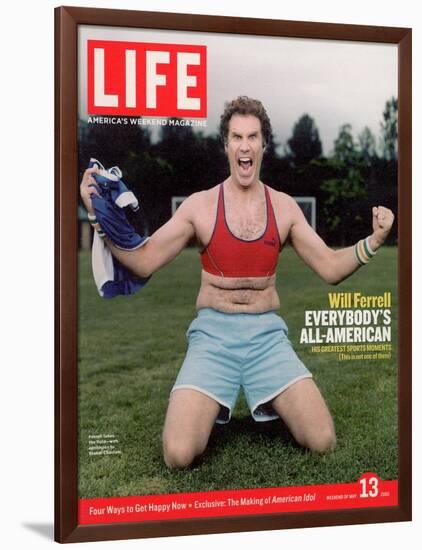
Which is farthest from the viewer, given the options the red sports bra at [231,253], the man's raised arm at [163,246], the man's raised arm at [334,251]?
the man's raised arm at [334,251]

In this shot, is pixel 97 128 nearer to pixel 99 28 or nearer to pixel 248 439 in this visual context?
pixel 99 28

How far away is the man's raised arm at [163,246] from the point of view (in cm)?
797

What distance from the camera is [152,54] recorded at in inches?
312

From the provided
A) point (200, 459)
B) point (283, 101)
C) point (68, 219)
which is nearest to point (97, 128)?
point (68, 219)

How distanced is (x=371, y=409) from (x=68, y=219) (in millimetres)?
2288

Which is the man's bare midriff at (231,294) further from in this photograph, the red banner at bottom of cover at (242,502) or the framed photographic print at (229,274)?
the red banner at bottom of cover at (242,502)

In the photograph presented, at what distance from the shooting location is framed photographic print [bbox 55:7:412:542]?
782 centimetres

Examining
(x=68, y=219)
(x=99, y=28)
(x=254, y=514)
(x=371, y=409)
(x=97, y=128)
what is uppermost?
(x=99, y=28)

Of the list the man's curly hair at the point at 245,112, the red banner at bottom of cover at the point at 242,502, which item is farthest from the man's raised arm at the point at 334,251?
the red banner at bottom of cover at the point at 242,502

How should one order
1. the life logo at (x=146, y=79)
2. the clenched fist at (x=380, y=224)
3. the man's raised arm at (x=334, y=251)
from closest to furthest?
the life logo at (x=146, y=79), the man's raised arm at (x=334, y=251), the clenched fist at (x=380, y=224)

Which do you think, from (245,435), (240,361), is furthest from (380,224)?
(245,435)

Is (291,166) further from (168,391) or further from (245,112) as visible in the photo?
(168,391)

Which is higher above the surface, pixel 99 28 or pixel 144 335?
pixel 99 28

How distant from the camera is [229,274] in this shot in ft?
26.6
